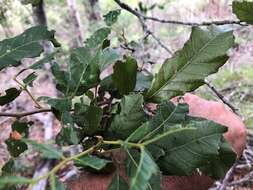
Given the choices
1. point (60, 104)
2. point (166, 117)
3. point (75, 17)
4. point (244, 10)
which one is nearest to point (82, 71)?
point (60, 104)

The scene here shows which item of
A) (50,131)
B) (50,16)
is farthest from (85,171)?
(50,16)

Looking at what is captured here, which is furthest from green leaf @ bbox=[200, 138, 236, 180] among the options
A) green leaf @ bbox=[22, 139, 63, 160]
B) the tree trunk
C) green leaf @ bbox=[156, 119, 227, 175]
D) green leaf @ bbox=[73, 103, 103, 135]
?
the tree trunk

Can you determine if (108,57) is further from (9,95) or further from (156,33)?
(156,33)

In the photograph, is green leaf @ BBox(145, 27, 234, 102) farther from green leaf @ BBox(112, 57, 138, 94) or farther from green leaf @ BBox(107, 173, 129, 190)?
green leaf @ BBox(107, 173, 129, 190)

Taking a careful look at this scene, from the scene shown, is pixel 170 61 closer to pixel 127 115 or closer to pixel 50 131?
pixel 127 115

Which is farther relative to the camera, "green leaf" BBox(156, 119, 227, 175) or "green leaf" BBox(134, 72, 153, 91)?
Answer: "green leaf" BBox(134, 72, 153, 91)

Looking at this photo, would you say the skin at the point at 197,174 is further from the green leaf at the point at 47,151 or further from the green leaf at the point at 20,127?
the green leaf at the point at 47,151
